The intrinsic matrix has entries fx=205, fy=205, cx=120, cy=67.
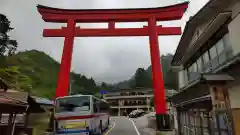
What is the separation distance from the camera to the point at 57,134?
1312 centimetres

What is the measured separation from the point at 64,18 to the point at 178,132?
14721mm

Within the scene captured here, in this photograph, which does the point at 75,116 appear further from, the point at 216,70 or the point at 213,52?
the point at 216,70

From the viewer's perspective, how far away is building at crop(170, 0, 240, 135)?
656 centimetres

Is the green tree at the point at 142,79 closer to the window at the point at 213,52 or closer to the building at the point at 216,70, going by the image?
the building at the point at 216,70

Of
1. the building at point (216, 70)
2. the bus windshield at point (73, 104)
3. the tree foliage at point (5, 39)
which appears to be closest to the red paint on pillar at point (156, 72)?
the building at point (216, 70)

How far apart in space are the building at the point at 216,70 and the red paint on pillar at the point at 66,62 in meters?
10.9

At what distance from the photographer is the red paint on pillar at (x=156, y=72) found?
18.1 metres

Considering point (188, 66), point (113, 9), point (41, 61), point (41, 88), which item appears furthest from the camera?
point (41, 61)

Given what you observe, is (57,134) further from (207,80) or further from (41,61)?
(41,61)

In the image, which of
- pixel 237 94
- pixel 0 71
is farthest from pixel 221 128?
pixel 0 71

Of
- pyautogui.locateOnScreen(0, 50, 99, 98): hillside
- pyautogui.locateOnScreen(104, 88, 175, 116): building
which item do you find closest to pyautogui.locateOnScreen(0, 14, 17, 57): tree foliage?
pyautogui.locateOnScreen(0, 50, 99, 98): hillside

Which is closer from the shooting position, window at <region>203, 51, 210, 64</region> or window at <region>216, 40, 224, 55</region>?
window at <region>216, 40, 224, 55</region>

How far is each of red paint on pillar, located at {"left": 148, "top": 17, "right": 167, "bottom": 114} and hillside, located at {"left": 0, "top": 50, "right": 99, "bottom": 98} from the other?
61.5ft

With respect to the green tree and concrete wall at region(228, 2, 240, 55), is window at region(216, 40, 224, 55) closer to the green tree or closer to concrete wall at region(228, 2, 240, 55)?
concrete wall at region(228, 2, 240, 55)
